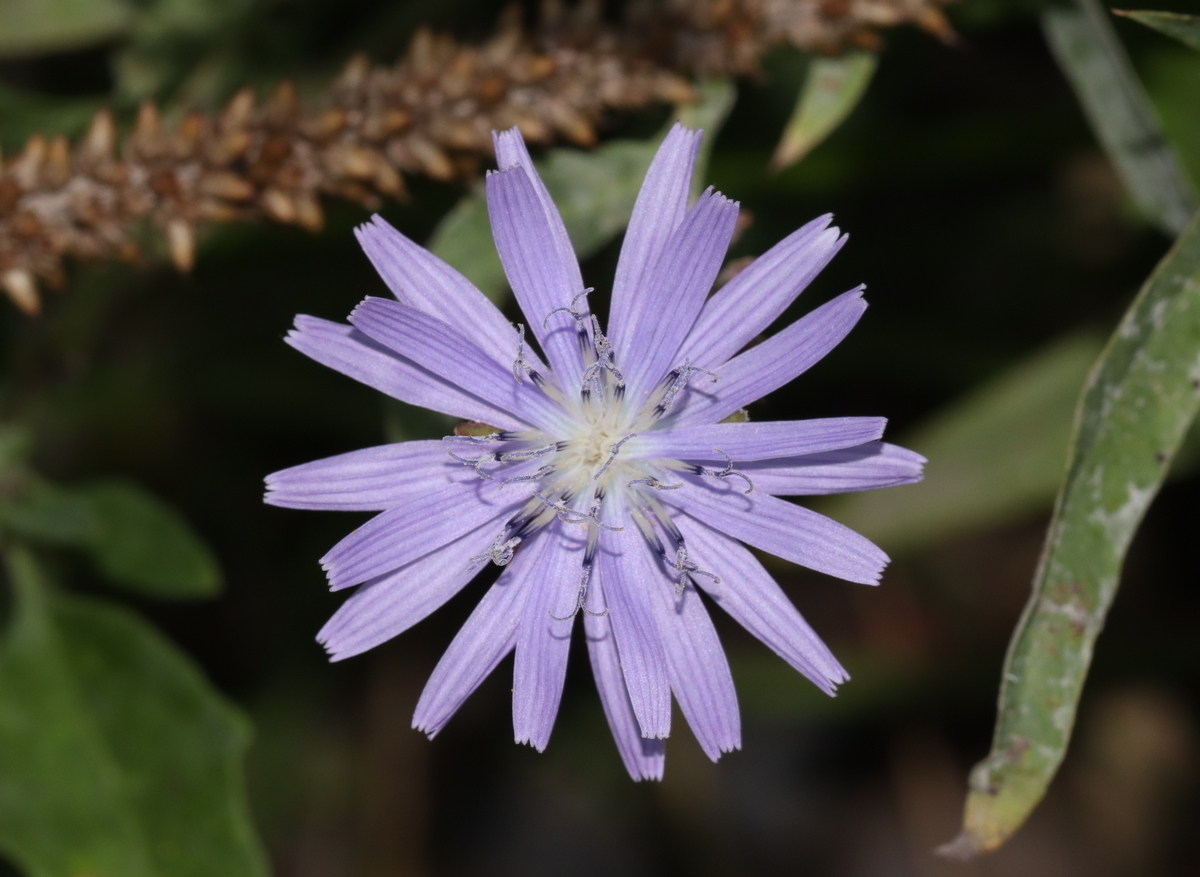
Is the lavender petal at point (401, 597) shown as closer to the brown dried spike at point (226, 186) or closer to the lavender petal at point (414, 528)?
the lavender petal at point (414, 528)

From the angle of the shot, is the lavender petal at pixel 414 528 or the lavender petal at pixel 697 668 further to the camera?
the lavender petal at pixel 697 668

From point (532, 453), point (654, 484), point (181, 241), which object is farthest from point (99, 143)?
point (654, 484)

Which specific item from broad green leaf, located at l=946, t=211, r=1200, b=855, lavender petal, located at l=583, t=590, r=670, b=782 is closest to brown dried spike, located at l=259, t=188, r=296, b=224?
lavender petal, located at l=583, t=590, r=670, b=782

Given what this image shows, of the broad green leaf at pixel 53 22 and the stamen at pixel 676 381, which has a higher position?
the broad green leaf at pixel 53 22

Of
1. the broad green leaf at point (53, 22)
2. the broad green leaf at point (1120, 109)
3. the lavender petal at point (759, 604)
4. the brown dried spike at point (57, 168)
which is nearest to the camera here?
the lavender petal at point (759, 604)

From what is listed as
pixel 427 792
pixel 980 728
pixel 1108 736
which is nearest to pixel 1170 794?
pixel 1108 736

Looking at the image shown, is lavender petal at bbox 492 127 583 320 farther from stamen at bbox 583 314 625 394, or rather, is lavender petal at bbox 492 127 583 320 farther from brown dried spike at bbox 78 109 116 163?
brown dried spike at bbox 78 109 116 163

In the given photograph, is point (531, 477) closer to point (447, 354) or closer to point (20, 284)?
point (447, 354)

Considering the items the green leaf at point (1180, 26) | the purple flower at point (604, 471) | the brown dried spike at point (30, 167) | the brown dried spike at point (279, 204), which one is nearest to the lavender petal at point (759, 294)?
the purple flower at point (604, 471)
